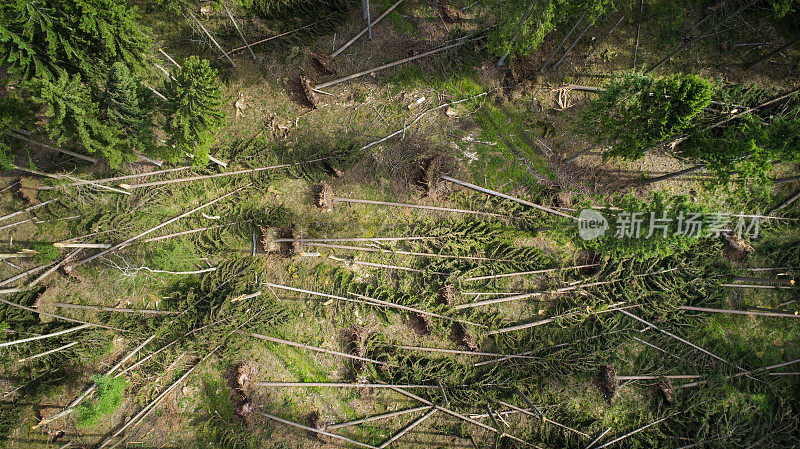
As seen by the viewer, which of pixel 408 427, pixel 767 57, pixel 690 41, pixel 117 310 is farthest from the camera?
pixel 767 57

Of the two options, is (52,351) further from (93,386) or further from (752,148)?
(752,148)

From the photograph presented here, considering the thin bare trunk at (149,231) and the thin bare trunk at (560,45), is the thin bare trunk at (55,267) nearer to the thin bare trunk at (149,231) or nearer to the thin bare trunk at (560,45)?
the thin bare trunk at (149,231)

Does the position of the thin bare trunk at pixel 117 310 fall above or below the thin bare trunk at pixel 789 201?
below

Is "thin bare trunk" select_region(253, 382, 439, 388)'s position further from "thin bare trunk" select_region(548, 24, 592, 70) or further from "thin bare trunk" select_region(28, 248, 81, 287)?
"thin bare trunk" select_region(548, 24, 592, 70)

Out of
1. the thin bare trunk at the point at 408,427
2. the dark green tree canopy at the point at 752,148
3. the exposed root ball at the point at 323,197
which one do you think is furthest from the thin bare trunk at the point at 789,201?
the exposed root ball at the point at 323,197

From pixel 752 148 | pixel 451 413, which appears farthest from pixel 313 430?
pixel 752 148

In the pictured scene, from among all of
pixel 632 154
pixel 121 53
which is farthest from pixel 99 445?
pixel 632 154
